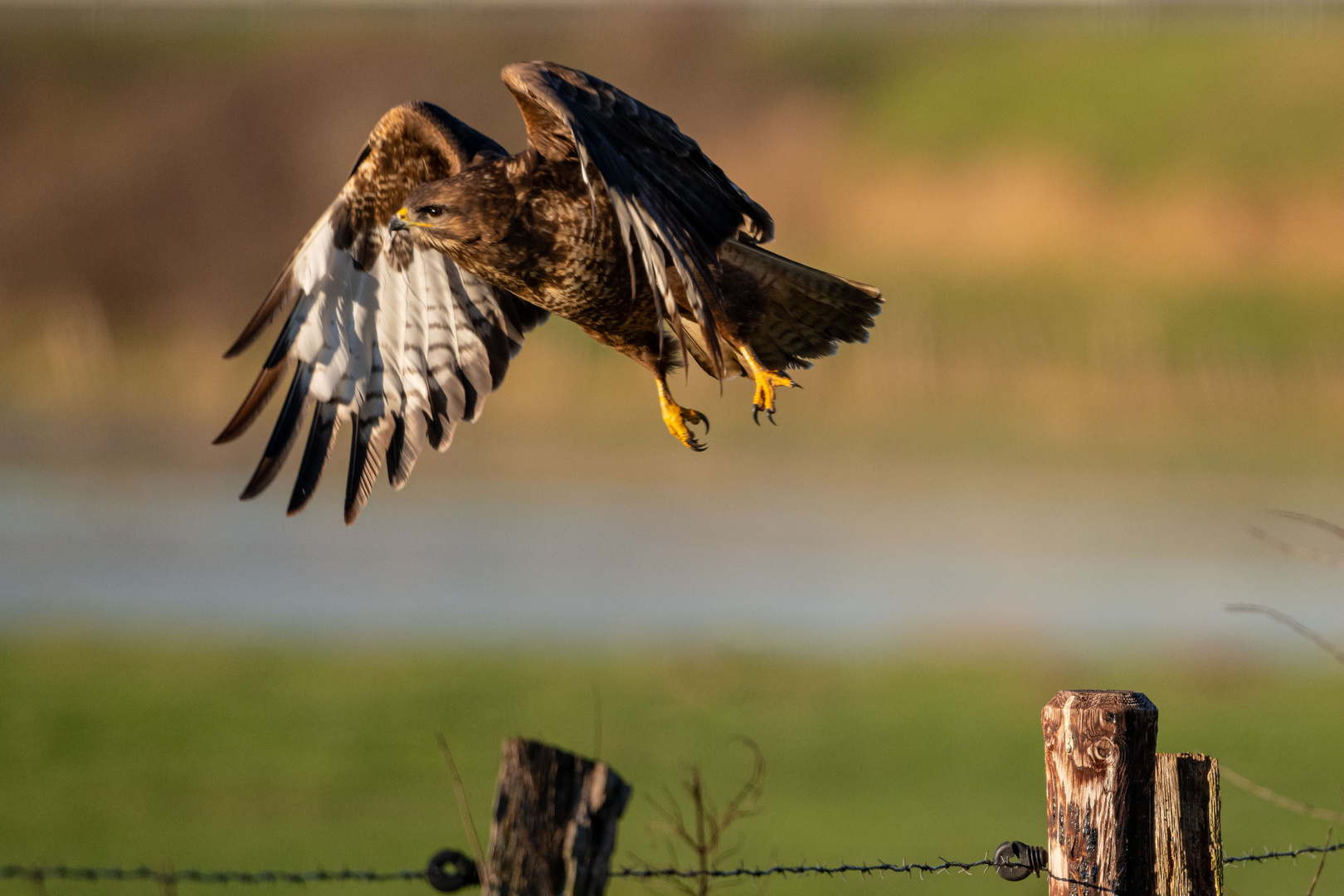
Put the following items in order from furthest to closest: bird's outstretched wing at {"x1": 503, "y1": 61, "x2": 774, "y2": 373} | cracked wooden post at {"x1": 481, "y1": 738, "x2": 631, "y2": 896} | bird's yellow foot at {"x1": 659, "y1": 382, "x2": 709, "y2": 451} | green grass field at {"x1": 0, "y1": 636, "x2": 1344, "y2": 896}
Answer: green grass field at {"x1": 0, "y1": 636, "x2": 1344, "y2": 896} → bird's yellow foot at {"x1": 659, "y1": 382, "x2": 709, "y2": 451} → bird's outstretched wing at {"x1": 503, "y1": 61, "x2": 774, "y2": 373} → cracked wooden post at {"x1": 481, "y1": 738, "x2": 631, "y2": 896}

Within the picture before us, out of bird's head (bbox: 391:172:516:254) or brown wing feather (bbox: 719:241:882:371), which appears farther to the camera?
brown wing feather (bbox: 719:241:882:371)

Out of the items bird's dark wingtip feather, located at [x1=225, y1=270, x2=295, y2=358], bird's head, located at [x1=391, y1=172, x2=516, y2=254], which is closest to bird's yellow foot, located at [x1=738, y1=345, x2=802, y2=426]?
bird's head, located at [x1=391, y1=172, x2=516, y2=254]

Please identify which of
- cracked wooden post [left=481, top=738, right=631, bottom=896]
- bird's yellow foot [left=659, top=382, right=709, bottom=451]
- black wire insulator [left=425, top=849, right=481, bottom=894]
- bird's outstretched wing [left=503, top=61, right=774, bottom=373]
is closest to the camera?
cracked wooden post [left=481, top=738, right=631, bottom=896]

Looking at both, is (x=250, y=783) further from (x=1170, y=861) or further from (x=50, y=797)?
(x=1170, y=861)

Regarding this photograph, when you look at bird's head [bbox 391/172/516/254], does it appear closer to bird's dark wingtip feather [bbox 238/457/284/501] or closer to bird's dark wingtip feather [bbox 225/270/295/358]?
bird's dark wingtip feather [bbox 238/457/284/501]

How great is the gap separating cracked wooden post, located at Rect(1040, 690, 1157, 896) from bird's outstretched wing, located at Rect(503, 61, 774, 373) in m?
1.23

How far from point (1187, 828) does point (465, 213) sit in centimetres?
220

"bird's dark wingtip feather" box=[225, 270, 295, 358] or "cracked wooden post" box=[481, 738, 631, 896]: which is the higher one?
"bird's dark wingtip feather" box=[225, 270, 295, 358]

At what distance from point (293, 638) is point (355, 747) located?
4.12m

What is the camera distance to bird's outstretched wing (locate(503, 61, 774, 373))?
348 cm

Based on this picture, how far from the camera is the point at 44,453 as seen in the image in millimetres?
34438

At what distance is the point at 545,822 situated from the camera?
9.31ft

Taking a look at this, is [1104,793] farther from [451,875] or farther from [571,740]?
[571,740]

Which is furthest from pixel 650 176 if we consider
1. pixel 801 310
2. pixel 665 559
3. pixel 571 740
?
pixel 665 559
